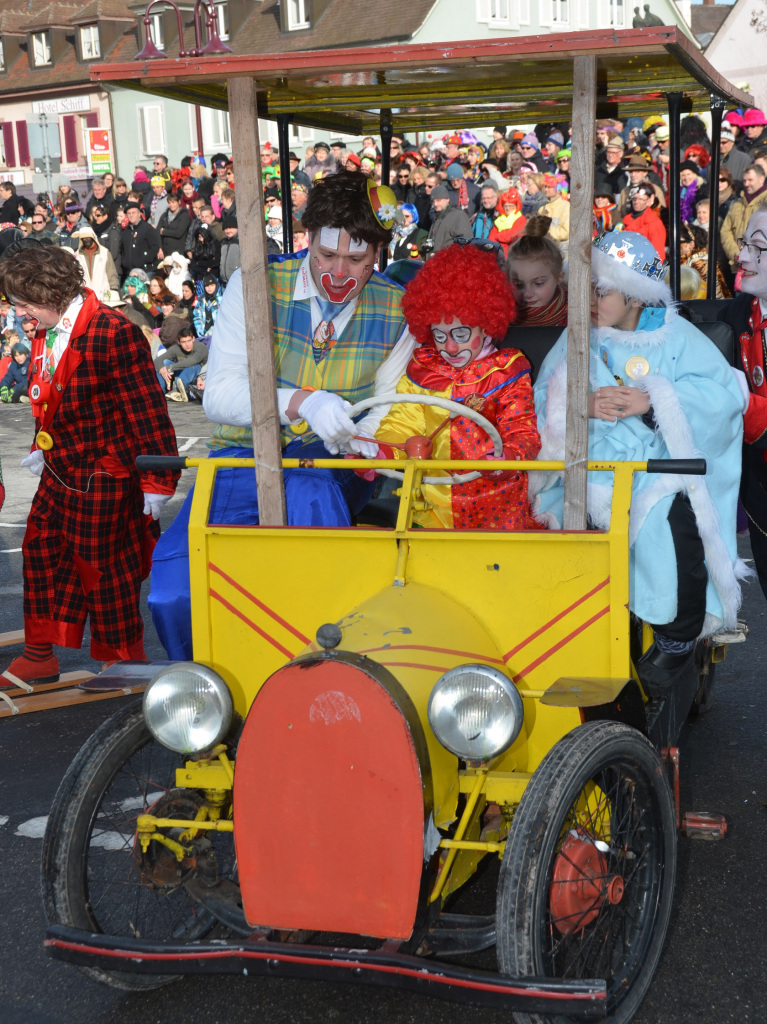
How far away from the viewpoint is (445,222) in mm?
11688

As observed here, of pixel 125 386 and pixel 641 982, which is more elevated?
pixel 125 386

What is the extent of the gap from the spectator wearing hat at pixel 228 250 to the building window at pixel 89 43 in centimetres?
3271

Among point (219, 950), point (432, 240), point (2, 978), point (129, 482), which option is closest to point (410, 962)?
point (219, 950)

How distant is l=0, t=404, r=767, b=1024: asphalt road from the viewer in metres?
2.75

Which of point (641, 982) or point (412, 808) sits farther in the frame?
point (641, 982)

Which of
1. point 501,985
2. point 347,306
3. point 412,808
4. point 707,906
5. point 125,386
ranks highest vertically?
point 347,306

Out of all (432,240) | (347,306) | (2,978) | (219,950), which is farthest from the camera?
(432,240)

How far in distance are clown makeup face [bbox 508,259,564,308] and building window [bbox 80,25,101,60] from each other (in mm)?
44226

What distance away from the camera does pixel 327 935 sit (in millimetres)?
3047

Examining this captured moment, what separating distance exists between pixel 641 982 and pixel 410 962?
2.19 ft

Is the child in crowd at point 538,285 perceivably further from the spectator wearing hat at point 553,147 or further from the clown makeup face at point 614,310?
the spectator wearing hat at point 553,147

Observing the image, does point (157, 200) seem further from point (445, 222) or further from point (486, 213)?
point (445, 222)

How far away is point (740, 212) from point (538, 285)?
245 inches

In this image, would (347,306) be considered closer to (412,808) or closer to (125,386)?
(125,386)
